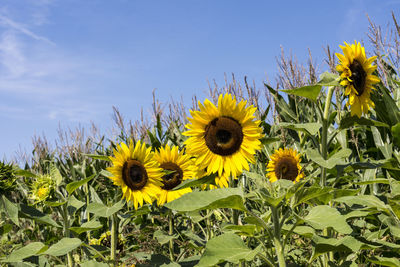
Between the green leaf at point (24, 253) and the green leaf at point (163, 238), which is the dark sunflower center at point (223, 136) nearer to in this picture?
the green leaf at point (163, 238)

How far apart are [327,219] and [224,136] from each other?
61cm

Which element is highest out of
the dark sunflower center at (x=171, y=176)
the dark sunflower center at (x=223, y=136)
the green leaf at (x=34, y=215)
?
the dark sunflower center at (x=223, y=136)

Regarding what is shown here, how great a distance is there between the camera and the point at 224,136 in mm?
1820

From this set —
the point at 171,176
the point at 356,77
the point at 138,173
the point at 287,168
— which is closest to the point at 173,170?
the point at 171,176

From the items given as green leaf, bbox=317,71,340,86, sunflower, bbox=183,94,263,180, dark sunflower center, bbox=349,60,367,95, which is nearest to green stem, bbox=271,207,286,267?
sunflower, bbox=183,94,263,180

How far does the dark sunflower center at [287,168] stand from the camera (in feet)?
9.83

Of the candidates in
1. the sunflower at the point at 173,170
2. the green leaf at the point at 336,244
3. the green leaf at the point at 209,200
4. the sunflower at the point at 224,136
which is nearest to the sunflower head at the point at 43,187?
the sunflower at the point at 173,170

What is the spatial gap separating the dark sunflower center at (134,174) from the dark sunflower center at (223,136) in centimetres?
48

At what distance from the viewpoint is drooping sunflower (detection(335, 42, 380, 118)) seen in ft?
5.65

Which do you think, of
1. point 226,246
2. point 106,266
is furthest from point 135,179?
point 226,246

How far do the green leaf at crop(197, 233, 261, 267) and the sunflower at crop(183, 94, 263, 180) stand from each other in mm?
402

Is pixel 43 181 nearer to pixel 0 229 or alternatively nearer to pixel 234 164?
pixel 0 229

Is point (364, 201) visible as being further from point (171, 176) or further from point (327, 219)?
point (171, 176)

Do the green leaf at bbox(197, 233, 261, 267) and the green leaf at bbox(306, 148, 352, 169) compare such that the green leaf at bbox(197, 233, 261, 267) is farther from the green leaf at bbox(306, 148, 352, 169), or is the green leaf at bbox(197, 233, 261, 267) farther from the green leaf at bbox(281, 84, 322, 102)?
the green leaf at bbox(281, 84, 322, 102)
